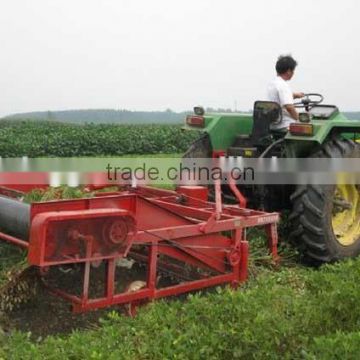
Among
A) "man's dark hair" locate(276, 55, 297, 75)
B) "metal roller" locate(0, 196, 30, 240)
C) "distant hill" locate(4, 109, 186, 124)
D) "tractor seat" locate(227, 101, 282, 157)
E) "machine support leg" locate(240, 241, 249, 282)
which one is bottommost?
"distant hill" locate(4, 109, 186, 124)

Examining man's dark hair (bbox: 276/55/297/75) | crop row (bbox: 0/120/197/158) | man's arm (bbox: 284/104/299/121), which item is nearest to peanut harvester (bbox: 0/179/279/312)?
man's arm (bbox: 284/104/299/121)

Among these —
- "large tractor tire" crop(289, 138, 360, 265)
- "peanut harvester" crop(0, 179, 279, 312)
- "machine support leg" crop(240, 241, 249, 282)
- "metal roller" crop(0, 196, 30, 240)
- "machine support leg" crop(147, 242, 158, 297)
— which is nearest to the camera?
"peanut harvester" crop(0, 179, 279, 312)

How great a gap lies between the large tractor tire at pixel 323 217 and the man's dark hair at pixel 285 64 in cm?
91

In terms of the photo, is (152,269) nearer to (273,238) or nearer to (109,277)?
(109,277)

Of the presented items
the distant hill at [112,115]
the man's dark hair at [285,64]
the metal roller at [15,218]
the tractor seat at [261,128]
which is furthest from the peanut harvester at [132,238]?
the distant hill at [112,115]

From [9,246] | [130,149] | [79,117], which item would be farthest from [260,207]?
[79,117]

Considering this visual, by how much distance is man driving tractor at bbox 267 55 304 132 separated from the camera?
565 cm

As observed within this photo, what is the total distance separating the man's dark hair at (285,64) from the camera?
597 cm

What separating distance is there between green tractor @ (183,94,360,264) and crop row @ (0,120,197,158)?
11682mm

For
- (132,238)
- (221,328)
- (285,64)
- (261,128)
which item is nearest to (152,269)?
(132,238)

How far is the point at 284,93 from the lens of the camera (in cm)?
574

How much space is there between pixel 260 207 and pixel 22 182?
2273 millimetres

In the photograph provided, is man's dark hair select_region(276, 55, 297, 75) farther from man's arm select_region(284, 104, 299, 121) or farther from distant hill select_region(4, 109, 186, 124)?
distant hill select_region(4, 109, 186, 124)

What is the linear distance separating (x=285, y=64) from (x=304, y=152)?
96 centimetres
